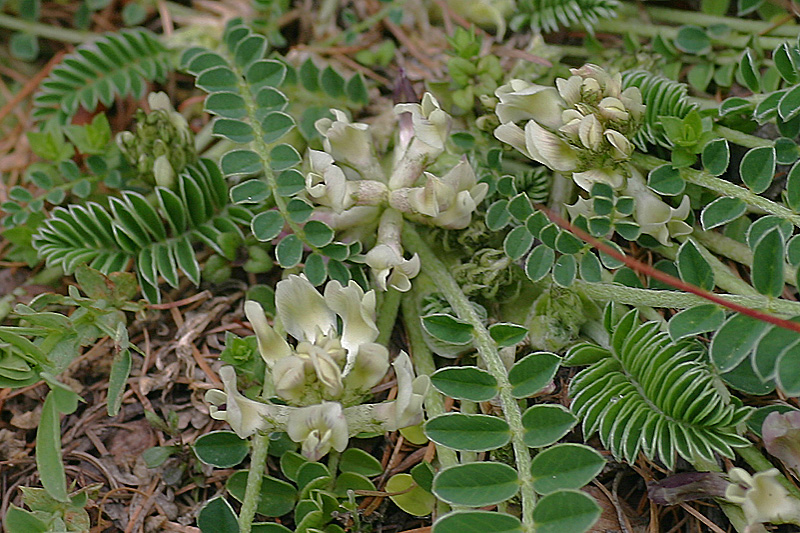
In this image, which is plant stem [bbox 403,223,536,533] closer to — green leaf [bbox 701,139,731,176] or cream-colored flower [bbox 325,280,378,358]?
cream-colored flower [bbox 325,280,378,358]

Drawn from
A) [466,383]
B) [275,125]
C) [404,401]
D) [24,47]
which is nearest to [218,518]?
[404,401]

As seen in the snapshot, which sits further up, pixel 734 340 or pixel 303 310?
pixel 734 340

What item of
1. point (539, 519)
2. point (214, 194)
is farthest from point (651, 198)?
point (214, 194)

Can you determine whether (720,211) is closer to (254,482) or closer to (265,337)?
(265,337)

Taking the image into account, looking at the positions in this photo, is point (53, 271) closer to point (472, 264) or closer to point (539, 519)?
point (472, 264)

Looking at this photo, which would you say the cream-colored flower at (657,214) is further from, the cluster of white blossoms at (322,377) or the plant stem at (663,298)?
the cluster of white blossoms at (322,377)

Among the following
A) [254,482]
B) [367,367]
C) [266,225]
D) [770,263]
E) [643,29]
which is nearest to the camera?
[770,263]
